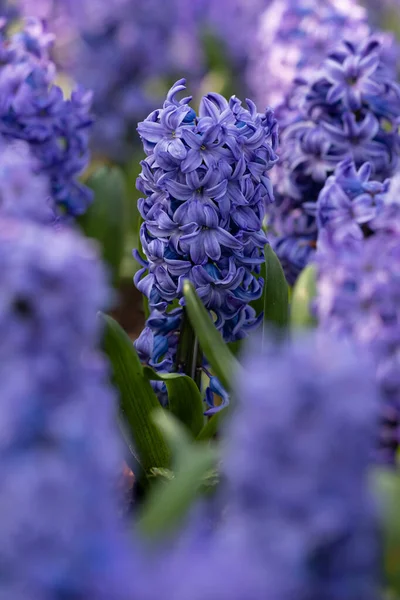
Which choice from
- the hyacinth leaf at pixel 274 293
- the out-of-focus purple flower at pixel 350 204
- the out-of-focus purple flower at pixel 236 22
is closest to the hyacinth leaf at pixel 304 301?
the out-of-focus purple flower at pixel 350 204

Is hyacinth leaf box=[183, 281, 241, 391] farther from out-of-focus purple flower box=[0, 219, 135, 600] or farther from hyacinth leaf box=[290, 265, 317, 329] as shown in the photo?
out-of-focus purple flower box=[0, 219, 135, 600]

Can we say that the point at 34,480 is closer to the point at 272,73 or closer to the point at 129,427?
the point at 129,427

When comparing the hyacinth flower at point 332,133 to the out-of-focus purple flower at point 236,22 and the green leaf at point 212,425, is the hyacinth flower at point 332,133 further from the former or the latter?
the out-of-focus purple flower at point 236,22

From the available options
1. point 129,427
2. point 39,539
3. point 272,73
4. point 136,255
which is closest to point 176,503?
point 39,539

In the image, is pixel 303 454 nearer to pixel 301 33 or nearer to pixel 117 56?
pixel 301 33

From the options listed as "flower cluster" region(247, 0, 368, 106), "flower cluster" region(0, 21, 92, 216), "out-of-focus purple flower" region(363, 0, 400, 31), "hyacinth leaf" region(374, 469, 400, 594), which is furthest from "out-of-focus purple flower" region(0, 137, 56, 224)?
"out-of-focus purple flower" region(363, 0, 400, 31)

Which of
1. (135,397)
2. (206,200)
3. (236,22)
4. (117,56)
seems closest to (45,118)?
(206,200)
